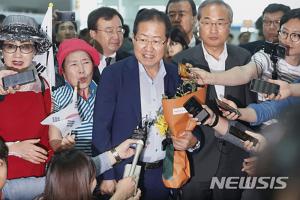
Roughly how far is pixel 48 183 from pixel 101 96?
24.4 inches

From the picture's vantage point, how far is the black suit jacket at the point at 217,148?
2477 millimetres

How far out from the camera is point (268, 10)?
3.48 m

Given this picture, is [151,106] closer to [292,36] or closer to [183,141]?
[183,141]

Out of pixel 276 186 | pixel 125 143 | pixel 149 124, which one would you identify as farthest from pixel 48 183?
pixel 276 186

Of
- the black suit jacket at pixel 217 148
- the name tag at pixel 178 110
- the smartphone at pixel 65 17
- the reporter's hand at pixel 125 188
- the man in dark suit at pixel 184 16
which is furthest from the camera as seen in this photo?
the smartphone at pixel 65 17

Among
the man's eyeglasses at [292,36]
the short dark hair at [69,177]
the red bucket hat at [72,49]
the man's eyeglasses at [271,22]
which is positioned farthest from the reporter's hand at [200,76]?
the man's eyeglasses at [271,22]

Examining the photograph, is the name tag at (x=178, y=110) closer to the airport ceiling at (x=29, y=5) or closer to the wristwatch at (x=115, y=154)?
the wristwatch at (x=115, y=154)

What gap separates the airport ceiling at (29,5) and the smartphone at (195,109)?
16.2ft

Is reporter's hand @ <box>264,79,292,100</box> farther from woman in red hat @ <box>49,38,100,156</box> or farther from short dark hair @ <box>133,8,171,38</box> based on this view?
woman in red hat @ <box>49,38,100,156</box>

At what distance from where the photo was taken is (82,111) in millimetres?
2277

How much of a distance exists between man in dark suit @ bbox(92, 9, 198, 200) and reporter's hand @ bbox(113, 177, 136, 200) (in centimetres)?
20

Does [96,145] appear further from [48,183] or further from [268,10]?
[268,10]

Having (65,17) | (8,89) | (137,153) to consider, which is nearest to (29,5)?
(65,17)

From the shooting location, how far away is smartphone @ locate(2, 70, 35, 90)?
2037 mm
